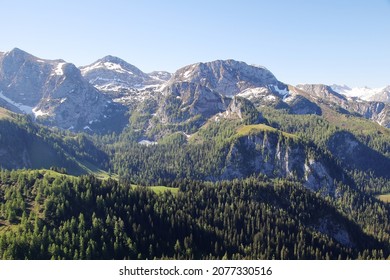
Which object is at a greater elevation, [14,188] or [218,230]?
[14,188]

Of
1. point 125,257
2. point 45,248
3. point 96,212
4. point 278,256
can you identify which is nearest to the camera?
point 45,248

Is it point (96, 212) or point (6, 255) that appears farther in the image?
point (96, 212)

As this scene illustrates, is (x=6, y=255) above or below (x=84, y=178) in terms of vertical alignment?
below

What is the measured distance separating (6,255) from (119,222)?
49997 millimetres

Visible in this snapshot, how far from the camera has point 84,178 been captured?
194875 mm

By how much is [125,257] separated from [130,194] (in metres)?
48.5

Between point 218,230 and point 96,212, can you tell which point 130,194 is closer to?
point 96,212

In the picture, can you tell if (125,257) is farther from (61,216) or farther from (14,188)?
(14,188)

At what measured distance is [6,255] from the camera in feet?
413
